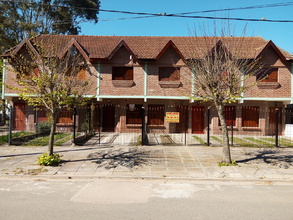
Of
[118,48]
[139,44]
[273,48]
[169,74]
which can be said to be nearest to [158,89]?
[169,74]

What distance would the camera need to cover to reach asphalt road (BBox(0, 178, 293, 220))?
4293mm

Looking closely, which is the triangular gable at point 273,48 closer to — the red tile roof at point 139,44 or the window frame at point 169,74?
the red tile roof at point 139,44

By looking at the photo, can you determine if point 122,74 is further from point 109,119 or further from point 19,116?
point 19,116

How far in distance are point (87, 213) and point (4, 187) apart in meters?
3.03

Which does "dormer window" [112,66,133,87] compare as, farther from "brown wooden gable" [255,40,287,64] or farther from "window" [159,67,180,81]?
"brown wooden gable" [255,40,287,64]

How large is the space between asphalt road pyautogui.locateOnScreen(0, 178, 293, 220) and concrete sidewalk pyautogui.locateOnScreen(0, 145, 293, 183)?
1.56ft

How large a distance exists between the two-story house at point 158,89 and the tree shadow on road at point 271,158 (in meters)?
6.51

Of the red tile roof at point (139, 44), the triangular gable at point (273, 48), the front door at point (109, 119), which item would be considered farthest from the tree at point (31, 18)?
the triangular gable at point (273, 48)

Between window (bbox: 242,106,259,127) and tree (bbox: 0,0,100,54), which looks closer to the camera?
window (bbox: 242,106,259,127)

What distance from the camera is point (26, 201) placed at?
16.0 ft

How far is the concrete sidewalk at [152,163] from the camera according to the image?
6938mm

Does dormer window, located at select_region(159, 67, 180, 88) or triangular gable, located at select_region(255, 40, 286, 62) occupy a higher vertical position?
triangular gable, located at select_region(255, 40, 286, 62)

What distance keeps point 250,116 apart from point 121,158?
1257cm

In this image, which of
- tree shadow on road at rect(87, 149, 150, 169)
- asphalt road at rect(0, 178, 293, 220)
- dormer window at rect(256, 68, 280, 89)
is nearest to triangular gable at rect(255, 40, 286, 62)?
dormer window at rect(256, 68, 280, 89)
